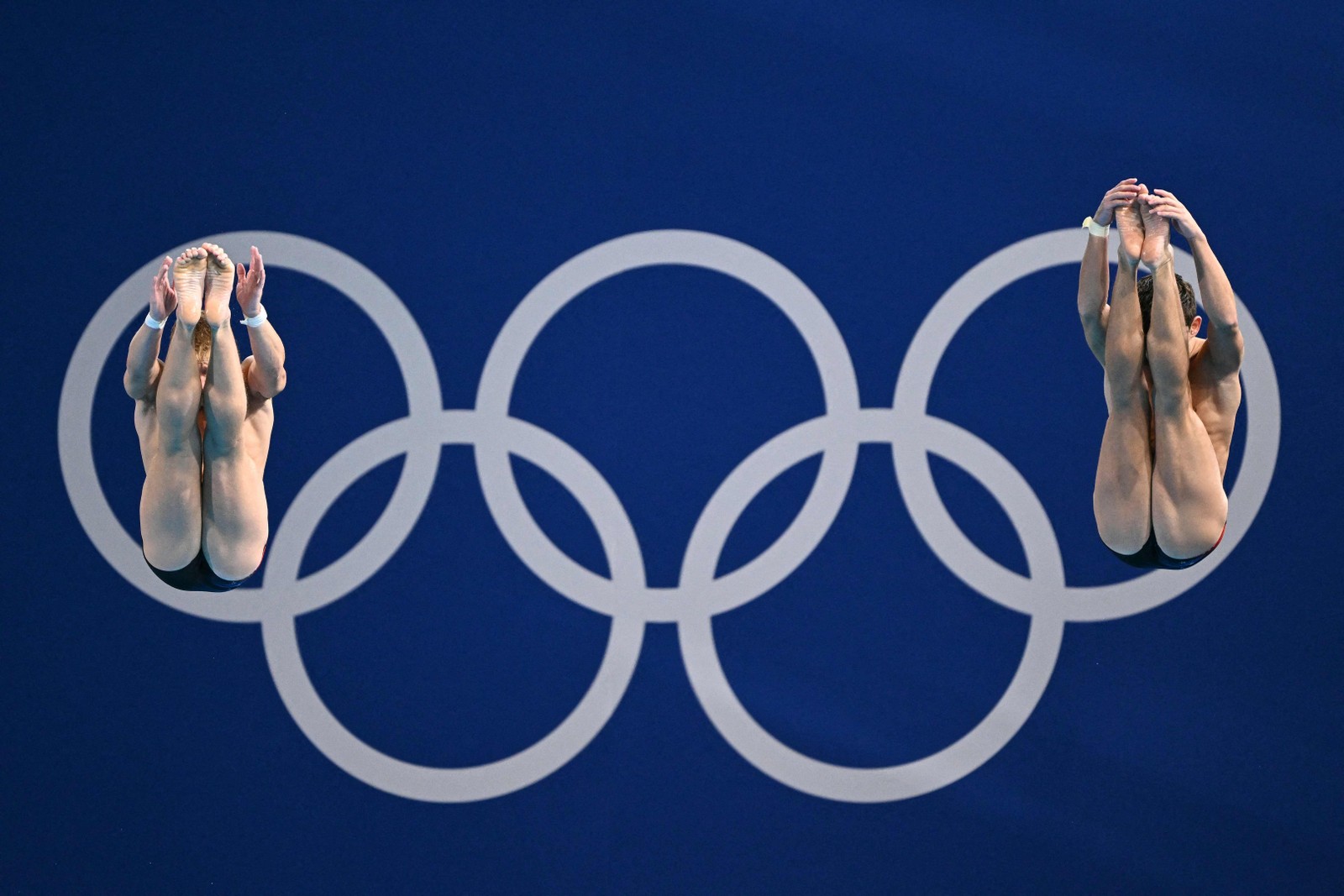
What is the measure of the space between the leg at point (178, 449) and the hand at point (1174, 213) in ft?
9.83

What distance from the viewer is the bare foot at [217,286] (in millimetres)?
3662

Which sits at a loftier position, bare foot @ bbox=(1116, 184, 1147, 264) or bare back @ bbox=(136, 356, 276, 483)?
Answer: bare foot @ bbox=(1116, 184, 1147, 264)

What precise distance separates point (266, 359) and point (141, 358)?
0.39m

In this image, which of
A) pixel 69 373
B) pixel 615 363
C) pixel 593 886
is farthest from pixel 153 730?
pixel 615 363

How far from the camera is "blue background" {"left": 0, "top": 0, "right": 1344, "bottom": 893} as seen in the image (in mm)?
5191

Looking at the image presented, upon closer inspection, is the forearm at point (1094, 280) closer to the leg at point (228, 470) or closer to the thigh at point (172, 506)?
the leg at point (228, 470)

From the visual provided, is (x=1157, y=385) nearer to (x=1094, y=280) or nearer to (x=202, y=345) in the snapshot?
(x=1094, y=280)

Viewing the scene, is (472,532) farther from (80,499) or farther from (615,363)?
(80,499)

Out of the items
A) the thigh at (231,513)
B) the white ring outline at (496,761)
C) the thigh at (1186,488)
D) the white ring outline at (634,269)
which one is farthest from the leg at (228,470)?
the thigh at (1186,488)

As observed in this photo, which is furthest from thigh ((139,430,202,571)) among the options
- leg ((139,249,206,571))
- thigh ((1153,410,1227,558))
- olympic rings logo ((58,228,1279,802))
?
thigh ((1153,410,1227,558))

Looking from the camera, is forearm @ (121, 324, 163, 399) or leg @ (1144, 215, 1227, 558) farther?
forearm @ (121, 324, 163, 399)

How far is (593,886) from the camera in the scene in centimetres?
540

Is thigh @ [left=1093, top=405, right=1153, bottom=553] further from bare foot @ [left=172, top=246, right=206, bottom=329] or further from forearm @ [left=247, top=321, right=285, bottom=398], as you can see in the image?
bare foot @ [left=172, top=246, right=206, bottom=329]

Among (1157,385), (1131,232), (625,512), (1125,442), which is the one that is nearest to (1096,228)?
(1131,232)
